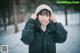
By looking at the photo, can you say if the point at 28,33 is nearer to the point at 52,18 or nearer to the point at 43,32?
the point at 43,32

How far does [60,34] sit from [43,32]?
0.17 m

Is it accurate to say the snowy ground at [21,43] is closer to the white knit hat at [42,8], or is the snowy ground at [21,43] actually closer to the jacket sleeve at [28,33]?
the jacket sleeve at [28,33]

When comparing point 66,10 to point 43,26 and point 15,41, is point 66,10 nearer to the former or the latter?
point 43,26

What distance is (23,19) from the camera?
4.12m

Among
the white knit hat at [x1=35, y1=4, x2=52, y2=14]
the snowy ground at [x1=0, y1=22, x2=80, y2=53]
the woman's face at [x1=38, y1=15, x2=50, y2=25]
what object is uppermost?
the white knit hat at [x1=35, y1=4, x2=52, y2=14]

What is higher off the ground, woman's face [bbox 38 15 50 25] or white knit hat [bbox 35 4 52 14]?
white knit hat [bbox 35 4 52 14]

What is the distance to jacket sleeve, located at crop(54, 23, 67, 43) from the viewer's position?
4.04 meters

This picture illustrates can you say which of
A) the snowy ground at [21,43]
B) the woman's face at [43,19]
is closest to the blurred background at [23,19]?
the snowy ground at [21,43]

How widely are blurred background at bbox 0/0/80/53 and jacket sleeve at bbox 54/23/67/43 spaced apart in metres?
0.04

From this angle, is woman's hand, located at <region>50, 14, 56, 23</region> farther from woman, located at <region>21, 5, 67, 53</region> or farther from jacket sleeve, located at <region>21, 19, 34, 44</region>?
jacket sleeve, located at <region>21, 19, 34, 44</region>

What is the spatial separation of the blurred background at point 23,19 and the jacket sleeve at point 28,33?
58 mm

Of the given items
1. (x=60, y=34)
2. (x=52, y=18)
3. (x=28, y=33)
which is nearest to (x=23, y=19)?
(x=28, y=33)

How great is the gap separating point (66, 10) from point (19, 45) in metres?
0.57

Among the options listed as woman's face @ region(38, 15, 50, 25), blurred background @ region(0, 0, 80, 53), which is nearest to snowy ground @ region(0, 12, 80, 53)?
blurred background @ region(0, 0, 80, 53)
